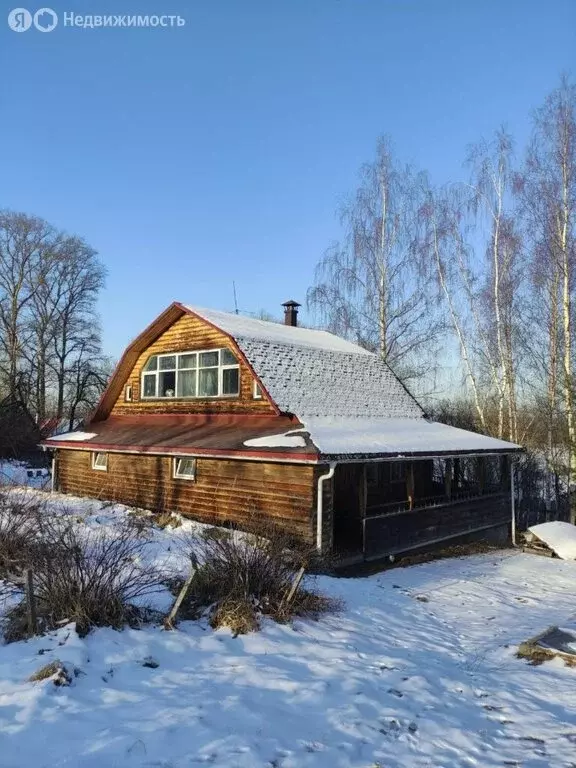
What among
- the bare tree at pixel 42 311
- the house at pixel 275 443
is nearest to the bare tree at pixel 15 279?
the bare tree at pixel 42 311

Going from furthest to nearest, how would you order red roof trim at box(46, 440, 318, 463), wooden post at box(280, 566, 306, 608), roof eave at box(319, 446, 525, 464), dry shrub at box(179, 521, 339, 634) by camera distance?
1. red roof trim at box(46, 440, 318, 463)
2. roof eave at box(319, 446, 525, 464)
3. wooden post at box(280, 566, 306, 608)
4. dry shrub at box(179, 521, 339, 634)

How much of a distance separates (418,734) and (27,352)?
3602cm

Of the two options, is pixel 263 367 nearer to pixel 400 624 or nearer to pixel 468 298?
pixel 400 624

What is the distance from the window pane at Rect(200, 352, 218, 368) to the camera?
49.7ft

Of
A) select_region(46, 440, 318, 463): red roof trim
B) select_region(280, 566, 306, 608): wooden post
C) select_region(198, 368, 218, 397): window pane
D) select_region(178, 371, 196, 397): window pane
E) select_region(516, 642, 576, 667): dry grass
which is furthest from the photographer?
select_region(178, 371, 196, 397): window pane

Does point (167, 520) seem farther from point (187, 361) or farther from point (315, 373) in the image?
point (315, 373)

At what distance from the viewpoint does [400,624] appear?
7.50 m

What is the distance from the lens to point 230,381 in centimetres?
1462

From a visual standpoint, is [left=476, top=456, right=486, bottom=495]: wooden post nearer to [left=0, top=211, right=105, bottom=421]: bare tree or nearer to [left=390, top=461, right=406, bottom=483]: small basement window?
[left=390, top=461, right=406, bottom=483]: small basement window

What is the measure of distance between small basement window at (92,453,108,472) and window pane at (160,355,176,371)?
3.14 m

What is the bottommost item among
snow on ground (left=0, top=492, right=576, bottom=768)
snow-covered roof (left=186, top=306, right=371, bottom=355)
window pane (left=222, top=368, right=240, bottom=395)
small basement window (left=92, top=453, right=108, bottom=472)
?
snow on ground (left=0, top=492, right=576, bottom=768)

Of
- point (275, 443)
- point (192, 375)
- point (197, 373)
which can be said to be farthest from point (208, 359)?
point (275, 443)

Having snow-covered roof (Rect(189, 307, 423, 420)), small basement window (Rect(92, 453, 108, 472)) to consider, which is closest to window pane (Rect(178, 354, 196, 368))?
snow-covered roof (Rect(189, 307, 423, 420))

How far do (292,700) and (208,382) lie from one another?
36.1 ft
